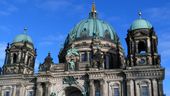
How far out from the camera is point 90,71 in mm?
46031

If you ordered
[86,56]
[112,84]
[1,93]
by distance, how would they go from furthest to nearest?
[86,56], [1,93], [112,84]

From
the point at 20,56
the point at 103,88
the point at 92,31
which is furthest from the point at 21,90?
the point at 92,31

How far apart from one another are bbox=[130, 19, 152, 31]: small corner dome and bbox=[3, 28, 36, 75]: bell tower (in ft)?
53.2

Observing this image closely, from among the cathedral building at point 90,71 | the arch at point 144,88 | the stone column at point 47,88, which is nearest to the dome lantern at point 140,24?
the cathedral building at point 90,71

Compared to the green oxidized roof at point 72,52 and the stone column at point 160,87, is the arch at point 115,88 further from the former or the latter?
the green oxidized roof at point 72,52

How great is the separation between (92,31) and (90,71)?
13.8 meters

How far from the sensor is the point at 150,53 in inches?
1806

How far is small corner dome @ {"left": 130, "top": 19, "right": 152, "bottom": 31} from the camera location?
1887 inches

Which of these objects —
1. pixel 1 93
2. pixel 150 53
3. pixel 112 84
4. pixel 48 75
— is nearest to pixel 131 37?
pixel 150 53

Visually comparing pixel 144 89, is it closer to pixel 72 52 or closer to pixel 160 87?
pixel 160 87

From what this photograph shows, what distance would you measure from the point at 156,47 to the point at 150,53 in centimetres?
142

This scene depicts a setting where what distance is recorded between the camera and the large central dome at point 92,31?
2282 inches

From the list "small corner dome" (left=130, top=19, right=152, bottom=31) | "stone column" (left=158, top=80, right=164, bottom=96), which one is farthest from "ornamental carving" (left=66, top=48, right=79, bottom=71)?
"stone column" (left=158, top=80, right=164, bottom=96)

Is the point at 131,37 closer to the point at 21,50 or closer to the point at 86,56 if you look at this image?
the point at 86,56
